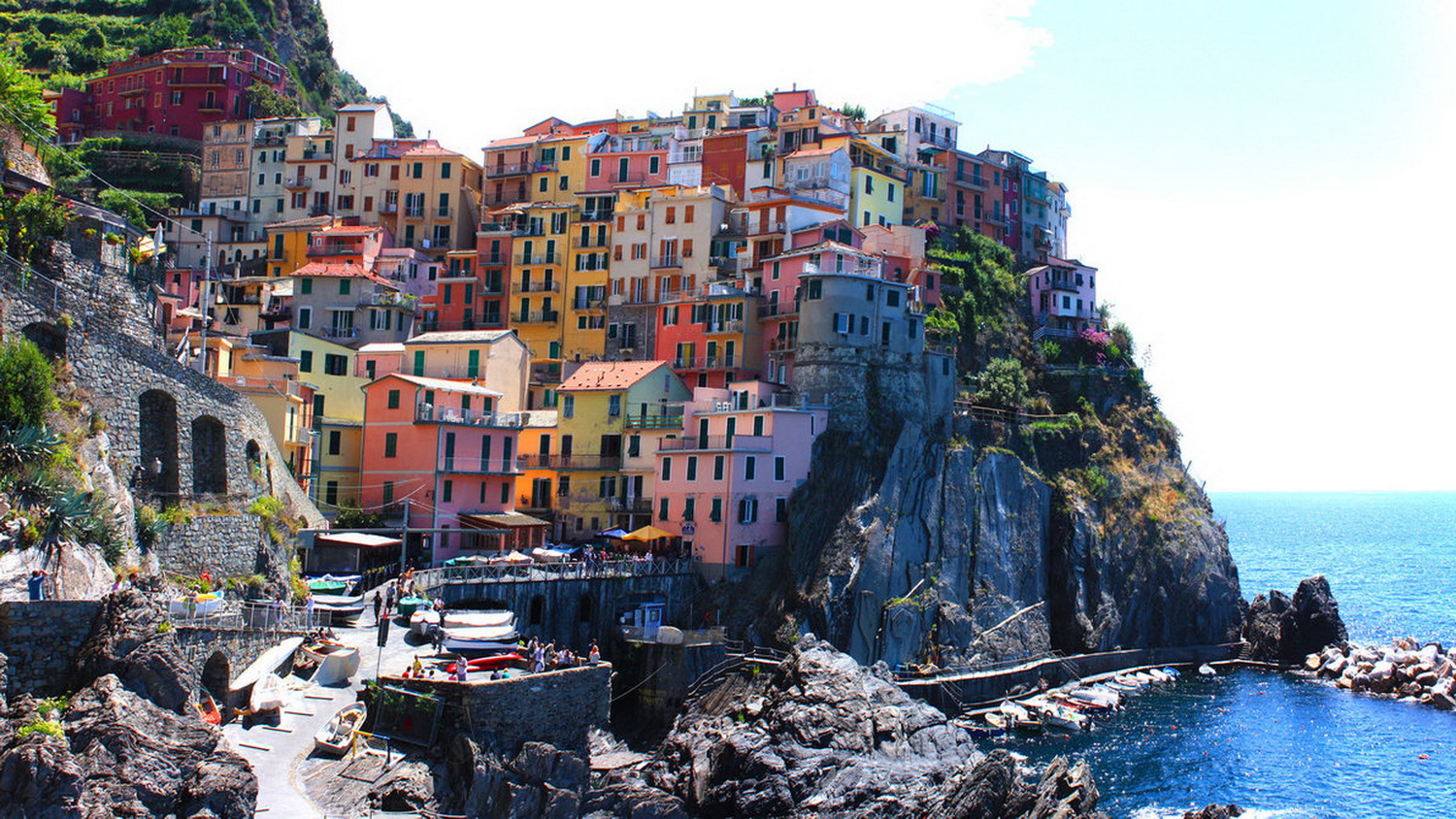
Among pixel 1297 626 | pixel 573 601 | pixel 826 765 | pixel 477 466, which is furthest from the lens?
pixel 1297 626

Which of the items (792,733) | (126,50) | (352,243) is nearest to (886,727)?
(792,733)

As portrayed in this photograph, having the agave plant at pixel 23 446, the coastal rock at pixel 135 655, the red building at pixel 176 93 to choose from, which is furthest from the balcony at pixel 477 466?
the red building at pixel 176 93

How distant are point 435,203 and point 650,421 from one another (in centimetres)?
3366

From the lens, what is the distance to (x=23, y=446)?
1307 inches

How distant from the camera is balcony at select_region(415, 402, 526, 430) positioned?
6284 cm

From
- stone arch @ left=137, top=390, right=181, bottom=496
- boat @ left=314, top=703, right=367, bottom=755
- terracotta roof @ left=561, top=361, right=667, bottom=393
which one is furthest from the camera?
terracotta roof @ left=561, top=361, right=667, bottom=393

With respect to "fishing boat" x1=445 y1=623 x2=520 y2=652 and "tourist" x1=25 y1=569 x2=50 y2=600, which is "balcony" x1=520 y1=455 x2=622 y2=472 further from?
"tourist" x1=25 y1=569 x2=50 y2=600

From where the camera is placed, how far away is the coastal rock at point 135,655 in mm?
29250

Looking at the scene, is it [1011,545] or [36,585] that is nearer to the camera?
[36,585]

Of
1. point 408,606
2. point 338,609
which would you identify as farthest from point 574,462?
point 338,609

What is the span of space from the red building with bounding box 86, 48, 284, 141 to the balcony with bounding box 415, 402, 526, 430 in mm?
57443

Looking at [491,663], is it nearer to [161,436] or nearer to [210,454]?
[210,454]

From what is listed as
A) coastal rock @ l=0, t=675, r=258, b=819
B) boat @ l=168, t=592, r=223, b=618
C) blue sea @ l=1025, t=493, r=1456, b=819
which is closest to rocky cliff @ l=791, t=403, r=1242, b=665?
blue sea @ l=1025, t=493, r=1456, b=819

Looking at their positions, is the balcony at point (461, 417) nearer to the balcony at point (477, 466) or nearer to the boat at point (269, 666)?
the balcony at point (477, 466)
